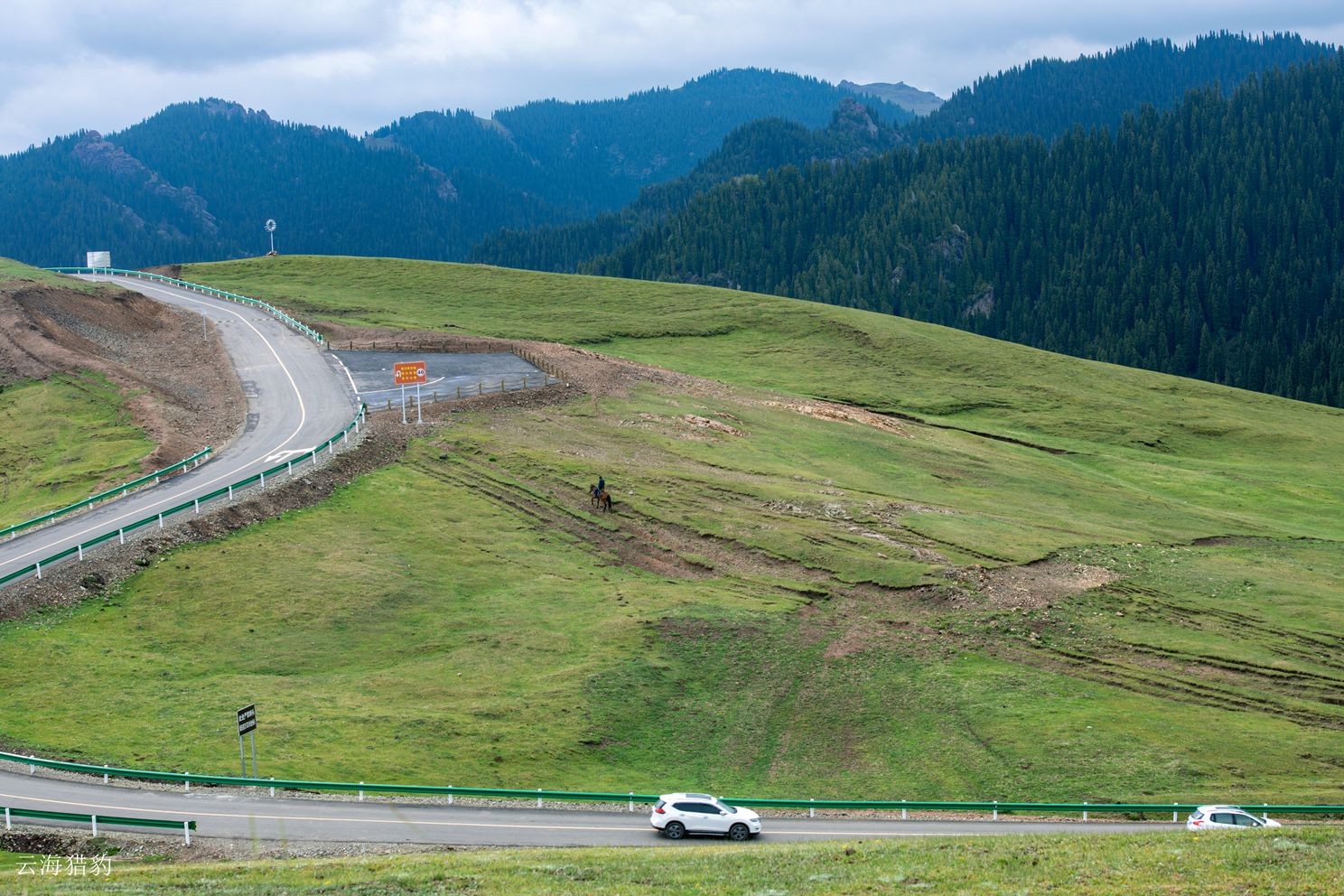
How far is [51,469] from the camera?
69.4 meters

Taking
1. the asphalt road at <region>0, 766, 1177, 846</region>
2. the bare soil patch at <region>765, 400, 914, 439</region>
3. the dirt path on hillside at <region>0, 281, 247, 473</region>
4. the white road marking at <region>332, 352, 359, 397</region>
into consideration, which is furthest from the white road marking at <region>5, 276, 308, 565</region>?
the bare soil patch at <region>765, 400, 914, 439</region>

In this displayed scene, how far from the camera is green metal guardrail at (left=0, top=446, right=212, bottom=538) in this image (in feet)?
185

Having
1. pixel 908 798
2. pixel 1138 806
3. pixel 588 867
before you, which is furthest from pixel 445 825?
pixel 1138 806

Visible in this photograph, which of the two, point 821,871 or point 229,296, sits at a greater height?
point 229,296

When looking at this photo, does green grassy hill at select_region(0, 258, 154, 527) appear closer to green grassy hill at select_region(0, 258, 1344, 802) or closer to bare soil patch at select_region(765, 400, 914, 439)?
green grassy hill at select_region(0, 258, 1344, 802)

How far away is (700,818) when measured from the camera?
34.7 meters

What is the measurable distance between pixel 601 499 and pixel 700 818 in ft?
100

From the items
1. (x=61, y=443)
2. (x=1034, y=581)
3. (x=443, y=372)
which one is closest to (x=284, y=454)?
(x=61, y=443)

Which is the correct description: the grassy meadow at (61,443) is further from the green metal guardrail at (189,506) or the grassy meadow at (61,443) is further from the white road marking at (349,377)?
the white road marking at (349,377)

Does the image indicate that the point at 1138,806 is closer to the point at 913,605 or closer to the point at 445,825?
the point at 913,605

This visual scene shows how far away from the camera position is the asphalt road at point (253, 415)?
56125 millimetres

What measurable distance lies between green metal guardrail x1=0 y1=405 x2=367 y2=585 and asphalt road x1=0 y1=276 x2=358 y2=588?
85cm

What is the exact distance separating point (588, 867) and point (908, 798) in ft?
49.3

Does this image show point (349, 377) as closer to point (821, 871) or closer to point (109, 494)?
point (109, 494)
